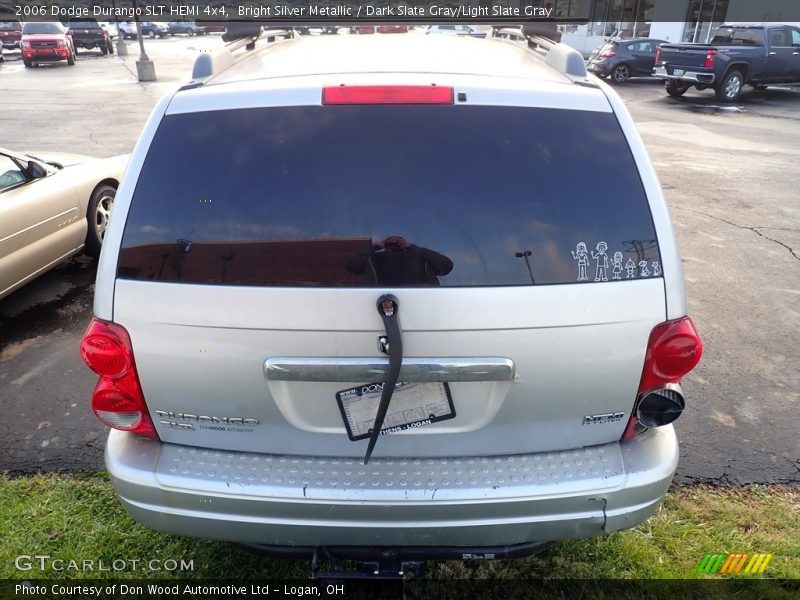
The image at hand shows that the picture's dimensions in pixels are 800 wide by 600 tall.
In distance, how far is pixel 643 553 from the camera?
2658 mm

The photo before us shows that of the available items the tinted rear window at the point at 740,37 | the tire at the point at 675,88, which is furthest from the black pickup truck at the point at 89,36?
the tinted rear window at the point at 740,37

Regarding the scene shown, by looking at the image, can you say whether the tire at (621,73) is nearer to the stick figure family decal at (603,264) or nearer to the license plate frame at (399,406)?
the stick figure family decal at (603,264)

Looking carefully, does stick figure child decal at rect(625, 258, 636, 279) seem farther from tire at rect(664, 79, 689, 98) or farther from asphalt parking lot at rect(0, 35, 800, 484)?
tire at rect(664, 79, 689, 98)

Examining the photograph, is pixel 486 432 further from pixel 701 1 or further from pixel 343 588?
pixel 701 1

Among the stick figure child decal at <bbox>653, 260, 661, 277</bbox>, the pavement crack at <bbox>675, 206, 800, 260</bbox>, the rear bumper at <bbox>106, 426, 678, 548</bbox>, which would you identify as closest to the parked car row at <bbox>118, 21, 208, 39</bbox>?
the pavement crack at <bbox>675, 206, 800, 260</bbox>

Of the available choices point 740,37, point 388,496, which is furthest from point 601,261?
point 740,37

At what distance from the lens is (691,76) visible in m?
16.4

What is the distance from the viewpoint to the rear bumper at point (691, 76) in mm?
16188

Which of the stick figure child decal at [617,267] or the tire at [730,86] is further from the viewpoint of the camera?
the tire at [730,86]

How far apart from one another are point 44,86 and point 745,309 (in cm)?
2124

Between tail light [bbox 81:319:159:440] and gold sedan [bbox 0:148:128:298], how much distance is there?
267 cm

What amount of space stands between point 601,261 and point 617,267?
56mm

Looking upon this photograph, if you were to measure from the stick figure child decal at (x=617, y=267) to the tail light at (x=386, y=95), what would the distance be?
73 centimetres

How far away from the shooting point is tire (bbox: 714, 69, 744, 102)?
16406 mm
